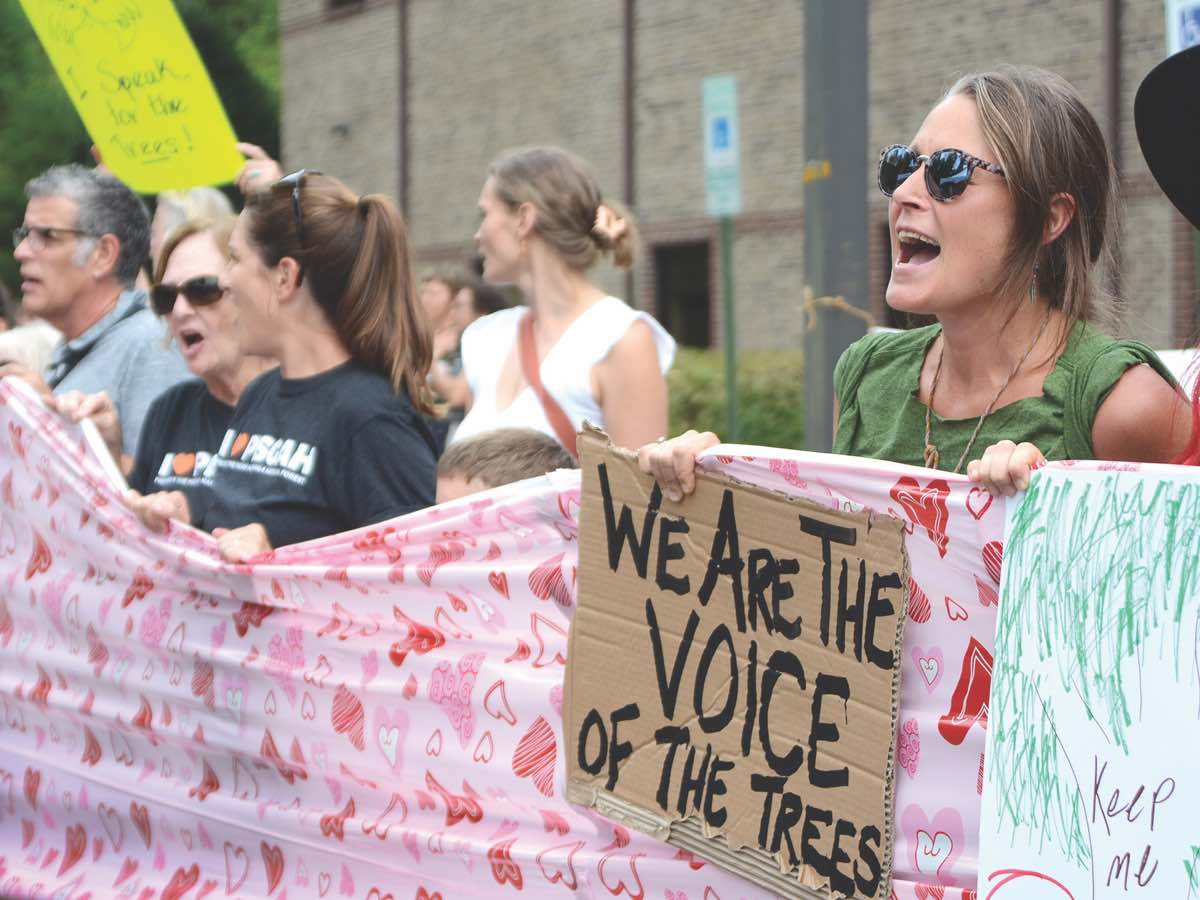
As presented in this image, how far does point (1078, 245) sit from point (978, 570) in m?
0.68

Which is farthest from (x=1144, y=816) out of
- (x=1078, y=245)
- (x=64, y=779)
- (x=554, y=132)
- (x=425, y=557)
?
(x=554, y=132)

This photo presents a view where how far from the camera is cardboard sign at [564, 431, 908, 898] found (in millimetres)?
2738

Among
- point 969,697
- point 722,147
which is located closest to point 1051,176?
point 969,697

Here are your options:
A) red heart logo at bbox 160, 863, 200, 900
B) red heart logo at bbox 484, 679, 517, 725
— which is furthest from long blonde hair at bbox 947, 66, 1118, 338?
red heart logo at bbox 160, 863, 200, 900

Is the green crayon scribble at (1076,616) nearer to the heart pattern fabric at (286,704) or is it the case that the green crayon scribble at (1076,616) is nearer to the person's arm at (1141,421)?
the person's arm at (1141,421)

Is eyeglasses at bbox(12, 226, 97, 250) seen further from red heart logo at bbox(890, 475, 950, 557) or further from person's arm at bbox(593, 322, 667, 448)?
red heart logo at bbox(890, 475, 950, 557)

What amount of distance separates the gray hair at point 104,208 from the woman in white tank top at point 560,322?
4.09 feet

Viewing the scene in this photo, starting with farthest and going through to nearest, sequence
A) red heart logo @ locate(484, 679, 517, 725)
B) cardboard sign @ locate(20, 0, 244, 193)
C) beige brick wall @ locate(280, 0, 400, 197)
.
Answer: beige brick wall @ locate(280, 0, 400, 197)
cardboard sign @ locate(20, 0, 244, 193)
red heart logo @ locate(484, 679, 517, 725)

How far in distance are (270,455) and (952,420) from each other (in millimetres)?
1797

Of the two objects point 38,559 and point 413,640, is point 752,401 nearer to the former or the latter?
point 38,559

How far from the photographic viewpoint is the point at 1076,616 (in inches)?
95.7

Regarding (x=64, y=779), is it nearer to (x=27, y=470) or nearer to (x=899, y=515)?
(x=27, y=470)

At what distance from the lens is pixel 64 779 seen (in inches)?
189

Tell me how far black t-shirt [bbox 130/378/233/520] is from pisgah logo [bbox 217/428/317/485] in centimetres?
12
